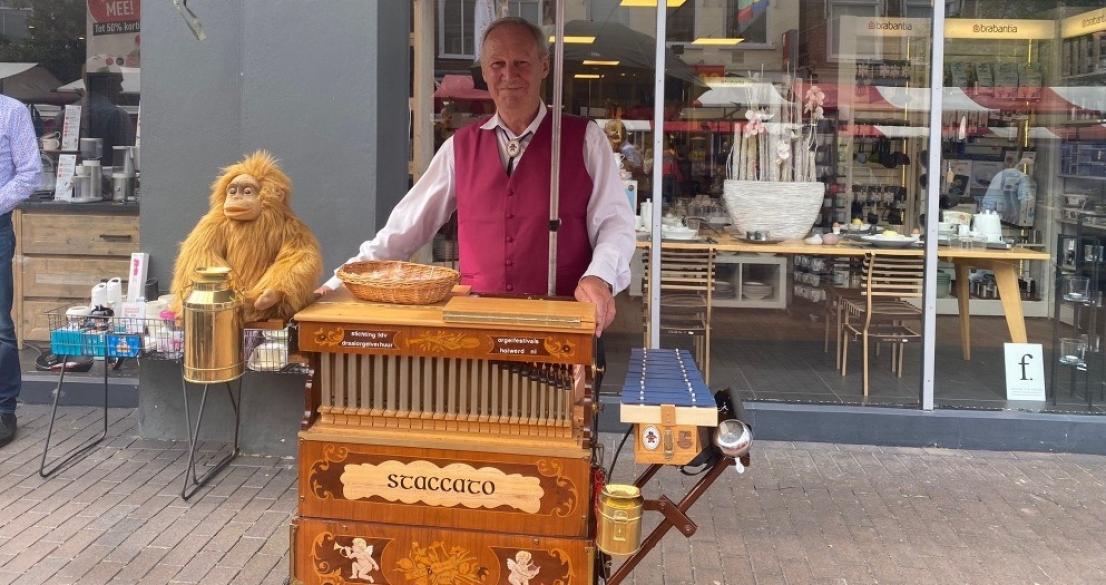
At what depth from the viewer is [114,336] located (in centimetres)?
487

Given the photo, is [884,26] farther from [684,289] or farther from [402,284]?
[402,284]

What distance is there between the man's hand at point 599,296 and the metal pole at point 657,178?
311cm

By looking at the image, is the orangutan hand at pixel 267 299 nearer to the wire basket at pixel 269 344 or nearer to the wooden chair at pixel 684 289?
the wire basket at pixel 269 344

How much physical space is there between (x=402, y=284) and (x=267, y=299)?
0.50 m

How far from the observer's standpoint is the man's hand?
121 inches

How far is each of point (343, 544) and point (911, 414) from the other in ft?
13.5

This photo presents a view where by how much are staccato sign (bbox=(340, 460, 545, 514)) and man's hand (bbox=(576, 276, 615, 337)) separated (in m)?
0.54

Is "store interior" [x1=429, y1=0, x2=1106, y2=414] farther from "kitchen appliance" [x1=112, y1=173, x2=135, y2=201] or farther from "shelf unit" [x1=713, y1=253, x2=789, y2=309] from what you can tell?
"kitchen appliance" [x1=112, y1=173, x2=135, y2=201]

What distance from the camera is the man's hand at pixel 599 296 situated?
3066 mm

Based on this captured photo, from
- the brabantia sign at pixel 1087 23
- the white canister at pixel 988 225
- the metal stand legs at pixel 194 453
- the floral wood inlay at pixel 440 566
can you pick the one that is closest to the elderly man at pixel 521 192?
the floral wood inlay at pixel 440 566

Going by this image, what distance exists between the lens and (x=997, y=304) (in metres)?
6.37

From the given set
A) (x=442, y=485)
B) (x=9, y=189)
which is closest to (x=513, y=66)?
(x=442, y=485)

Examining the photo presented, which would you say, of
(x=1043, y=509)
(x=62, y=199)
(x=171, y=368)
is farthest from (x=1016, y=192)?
(x=62, y=199)

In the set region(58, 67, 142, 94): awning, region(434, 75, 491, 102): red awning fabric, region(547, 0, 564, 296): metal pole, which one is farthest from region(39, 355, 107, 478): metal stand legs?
region(547, 0, 564, 296): metal pole
